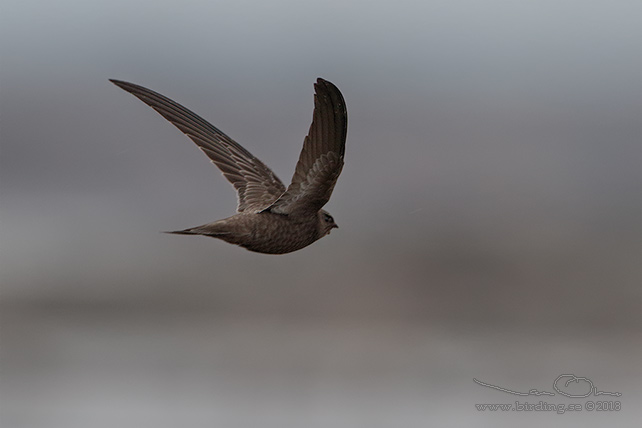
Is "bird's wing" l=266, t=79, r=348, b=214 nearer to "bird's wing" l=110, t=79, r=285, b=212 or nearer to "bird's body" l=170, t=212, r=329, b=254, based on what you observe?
"bird's body" l=170, t=212, r=329, b=254

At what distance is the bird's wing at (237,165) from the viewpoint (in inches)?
153

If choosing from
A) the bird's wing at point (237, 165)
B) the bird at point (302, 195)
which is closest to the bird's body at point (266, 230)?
the bird at point (302, 195)

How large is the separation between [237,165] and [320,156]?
1.15m

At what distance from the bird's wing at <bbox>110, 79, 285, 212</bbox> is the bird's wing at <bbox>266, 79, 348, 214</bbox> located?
24.2 inches

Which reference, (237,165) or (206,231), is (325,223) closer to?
(206,231)

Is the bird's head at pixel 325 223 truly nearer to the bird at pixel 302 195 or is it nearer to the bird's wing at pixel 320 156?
the bird at pixel 302 195

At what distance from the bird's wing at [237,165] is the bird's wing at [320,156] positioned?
2.02ft

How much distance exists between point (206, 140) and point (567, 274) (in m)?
11.0

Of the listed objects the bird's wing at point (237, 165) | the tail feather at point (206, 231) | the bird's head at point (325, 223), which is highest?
the bird's wing at point (237, 165)

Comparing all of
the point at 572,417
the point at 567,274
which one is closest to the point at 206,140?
the point at 567,274

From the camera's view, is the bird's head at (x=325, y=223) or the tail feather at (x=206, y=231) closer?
the tail feather at (x=206, y=231)

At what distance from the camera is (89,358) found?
13.4 meters

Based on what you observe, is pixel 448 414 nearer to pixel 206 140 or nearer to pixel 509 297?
pixel 509 297

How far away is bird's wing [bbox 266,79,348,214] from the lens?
112 inches
